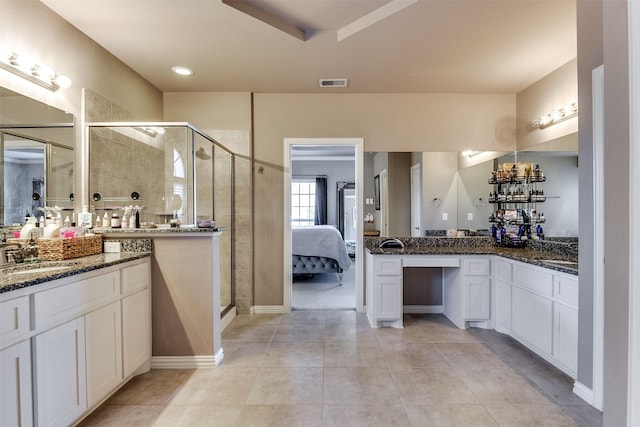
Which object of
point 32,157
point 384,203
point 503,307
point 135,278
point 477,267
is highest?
point 32,157

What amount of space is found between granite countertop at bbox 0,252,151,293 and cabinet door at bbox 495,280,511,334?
3.20 meters

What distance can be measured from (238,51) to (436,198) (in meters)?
2.64

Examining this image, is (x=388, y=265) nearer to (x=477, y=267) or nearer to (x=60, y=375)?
(x=477, y=267)

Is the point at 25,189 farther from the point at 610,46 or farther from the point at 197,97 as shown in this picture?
the point at 610,46

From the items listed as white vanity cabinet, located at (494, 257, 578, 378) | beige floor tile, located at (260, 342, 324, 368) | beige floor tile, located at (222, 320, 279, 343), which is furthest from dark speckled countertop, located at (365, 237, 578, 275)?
beige floor tile, located at (222, 320, 279, 343)

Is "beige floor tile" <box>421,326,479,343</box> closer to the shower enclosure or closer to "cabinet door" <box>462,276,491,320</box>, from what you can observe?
"cabinet door" <box>462,276,491,320</box>

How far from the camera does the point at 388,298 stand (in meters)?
3.08

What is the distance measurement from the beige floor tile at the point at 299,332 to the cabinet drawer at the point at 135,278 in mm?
1295

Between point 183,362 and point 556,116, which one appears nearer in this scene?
point 183,362

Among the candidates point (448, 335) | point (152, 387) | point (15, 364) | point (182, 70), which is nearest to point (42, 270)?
point (15, 364)

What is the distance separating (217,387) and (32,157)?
6.43 feet

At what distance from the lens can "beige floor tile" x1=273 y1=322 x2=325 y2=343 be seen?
9.34 feet


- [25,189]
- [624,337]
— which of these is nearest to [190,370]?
[25,189]

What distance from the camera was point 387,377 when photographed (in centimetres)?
218
